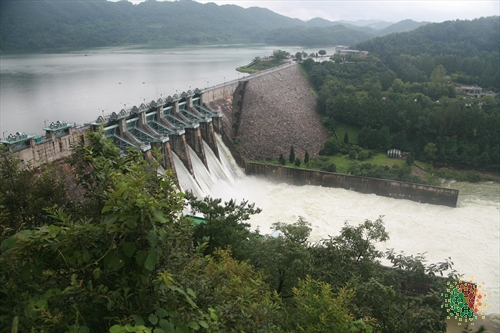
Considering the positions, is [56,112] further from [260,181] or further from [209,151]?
[260,181]

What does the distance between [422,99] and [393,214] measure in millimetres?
20264

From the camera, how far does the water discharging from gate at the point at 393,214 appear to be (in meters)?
18.2

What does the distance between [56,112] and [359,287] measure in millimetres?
29913

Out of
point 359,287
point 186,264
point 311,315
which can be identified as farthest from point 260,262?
point 186,264

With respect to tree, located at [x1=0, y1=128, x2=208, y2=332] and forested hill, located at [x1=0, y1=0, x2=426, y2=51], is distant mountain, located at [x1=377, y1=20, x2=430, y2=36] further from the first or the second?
tree, located at [x1=0, y1=128, x2=208, y2=332]

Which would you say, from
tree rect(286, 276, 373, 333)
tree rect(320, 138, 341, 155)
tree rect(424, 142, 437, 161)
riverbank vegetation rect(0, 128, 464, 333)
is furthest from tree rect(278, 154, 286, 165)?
tree rect(286, 276, 373, 333)

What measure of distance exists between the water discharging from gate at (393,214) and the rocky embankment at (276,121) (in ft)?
13.2

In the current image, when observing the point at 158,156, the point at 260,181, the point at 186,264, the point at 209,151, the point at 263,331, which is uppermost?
the point at 158,156

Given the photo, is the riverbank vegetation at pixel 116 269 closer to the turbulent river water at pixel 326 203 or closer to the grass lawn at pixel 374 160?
the turbulent river water at pixel 326 203

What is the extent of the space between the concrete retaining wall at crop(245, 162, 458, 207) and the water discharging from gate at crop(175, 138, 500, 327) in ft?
1.23

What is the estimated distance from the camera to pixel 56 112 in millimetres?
31375

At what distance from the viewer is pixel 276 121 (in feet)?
108

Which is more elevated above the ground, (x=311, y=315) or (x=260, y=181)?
(x=311, y=315)

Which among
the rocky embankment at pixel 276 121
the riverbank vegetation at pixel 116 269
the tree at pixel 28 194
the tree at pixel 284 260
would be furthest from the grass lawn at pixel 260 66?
the riverbank vegetation at pixel 116 269
